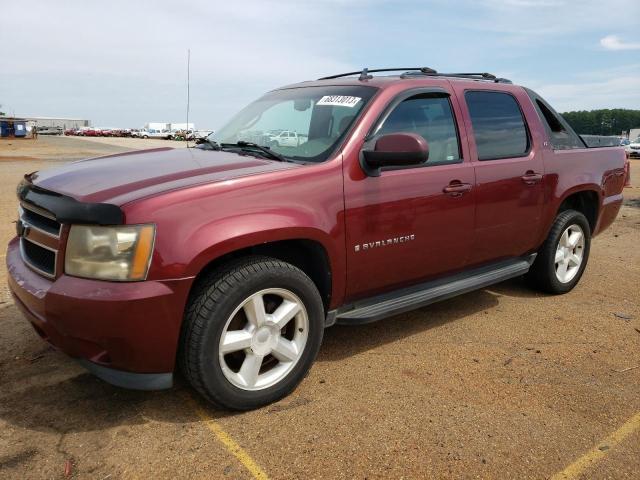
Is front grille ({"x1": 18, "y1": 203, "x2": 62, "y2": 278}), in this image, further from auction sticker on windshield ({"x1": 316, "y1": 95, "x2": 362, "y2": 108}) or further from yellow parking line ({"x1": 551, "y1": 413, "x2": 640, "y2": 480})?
yellow parking line ({"x1": 551, "y1": 413, "x2": 640, "y2": 480})

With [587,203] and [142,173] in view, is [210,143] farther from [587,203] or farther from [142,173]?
[587,203]

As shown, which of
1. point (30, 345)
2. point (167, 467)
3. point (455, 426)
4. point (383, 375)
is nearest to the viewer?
point (167, 467)

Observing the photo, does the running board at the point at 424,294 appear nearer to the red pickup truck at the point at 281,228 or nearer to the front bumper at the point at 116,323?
the red pickup truck at the point at 281,228

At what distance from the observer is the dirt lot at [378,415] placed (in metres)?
2.33

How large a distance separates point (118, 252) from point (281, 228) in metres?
0.78

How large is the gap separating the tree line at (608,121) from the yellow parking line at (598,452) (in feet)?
364

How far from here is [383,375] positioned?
3.16 meters

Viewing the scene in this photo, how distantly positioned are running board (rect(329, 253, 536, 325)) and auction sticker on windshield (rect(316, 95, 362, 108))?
1.24 meters

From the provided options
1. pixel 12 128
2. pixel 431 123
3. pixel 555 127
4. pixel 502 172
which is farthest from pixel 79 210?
pixel 12 128

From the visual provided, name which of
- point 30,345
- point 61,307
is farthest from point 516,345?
point 30,345

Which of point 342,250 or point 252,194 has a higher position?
point 252,194

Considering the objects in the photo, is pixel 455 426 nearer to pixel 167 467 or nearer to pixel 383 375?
pixel 383 375

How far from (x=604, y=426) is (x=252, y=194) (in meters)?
2.17

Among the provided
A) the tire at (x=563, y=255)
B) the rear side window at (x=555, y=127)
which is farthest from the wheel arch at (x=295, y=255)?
the rear side window at (x=555, y=127)
